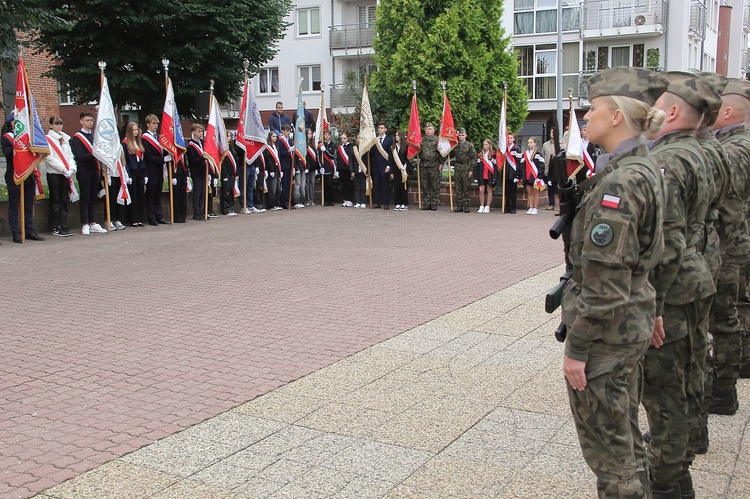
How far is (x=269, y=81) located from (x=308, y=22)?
14.3 ft

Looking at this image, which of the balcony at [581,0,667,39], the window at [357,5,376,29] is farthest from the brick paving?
the window at [357,5,376,29]

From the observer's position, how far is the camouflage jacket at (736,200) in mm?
4996

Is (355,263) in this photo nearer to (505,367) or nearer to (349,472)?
(505,367)

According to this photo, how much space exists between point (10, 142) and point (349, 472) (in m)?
11.8

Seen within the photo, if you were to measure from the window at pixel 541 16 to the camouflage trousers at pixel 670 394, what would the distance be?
127 ft

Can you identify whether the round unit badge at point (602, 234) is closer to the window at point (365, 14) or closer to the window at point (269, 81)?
the window at point (365, 14)

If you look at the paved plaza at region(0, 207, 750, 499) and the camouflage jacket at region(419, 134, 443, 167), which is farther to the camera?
the camouflage jacket at region(419, 134, 443, 167)

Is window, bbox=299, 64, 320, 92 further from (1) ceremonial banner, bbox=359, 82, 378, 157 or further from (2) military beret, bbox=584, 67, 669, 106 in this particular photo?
(2) military beret, bbox=584, 67, 669, 106

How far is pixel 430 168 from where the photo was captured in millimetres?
20922

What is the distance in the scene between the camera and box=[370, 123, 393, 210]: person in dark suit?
21.2 m

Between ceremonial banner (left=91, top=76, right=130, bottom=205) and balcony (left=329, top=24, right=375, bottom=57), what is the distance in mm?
30040

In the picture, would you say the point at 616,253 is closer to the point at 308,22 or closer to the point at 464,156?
the point at 464,156

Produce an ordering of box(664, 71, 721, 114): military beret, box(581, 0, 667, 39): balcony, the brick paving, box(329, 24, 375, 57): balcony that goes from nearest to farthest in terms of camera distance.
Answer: box(664, 71, 721, 114): military beret, the brick paving, box(581, 0, 667, 39): balcony, box(329, 24, 375, 57): balcony

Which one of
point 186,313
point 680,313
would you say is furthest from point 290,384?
point 680,313
